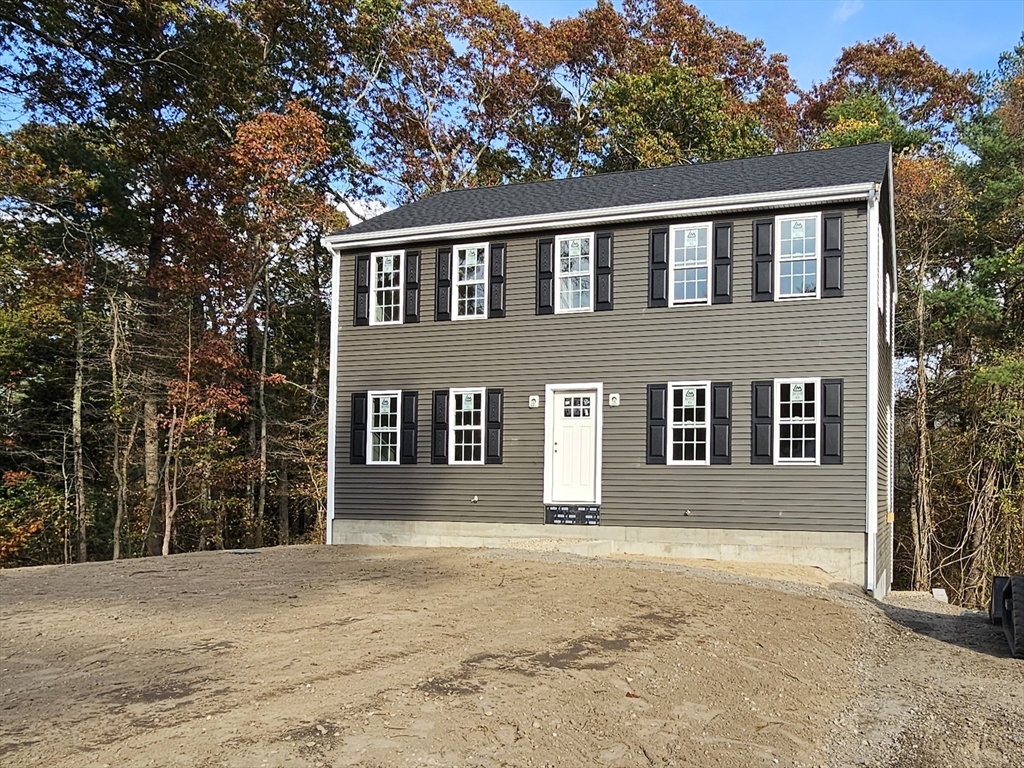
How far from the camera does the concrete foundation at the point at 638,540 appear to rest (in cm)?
1224

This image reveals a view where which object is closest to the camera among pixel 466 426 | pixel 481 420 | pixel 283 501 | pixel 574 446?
pixel 574 446

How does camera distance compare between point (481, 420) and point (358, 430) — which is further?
point (358, 430)

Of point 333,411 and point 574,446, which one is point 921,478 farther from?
point 333,411

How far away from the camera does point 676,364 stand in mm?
13484

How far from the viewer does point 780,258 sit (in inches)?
511

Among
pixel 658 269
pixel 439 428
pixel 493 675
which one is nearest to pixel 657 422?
pixel 658 269

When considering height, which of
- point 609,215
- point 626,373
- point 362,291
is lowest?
point 626,373

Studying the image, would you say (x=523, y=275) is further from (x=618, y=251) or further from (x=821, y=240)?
(x=821, y=240)

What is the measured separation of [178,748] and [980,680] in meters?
5.57

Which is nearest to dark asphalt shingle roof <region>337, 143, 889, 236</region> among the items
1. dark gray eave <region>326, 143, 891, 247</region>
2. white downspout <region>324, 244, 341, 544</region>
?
dark gray eave <region>326, 143, 891, 247</region>

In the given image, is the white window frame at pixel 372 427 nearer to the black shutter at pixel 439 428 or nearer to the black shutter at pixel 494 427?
the black shutter at pixel 439 428

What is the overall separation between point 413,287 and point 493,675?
10.4 meters

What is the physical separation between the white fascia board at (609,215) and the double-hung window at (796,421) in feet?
8.66

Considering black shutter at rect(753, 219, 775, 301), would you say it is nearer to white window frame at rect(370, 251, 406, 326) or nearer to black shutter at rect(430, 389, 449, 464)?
black shutter at rect(430, 389, 449, 464)
